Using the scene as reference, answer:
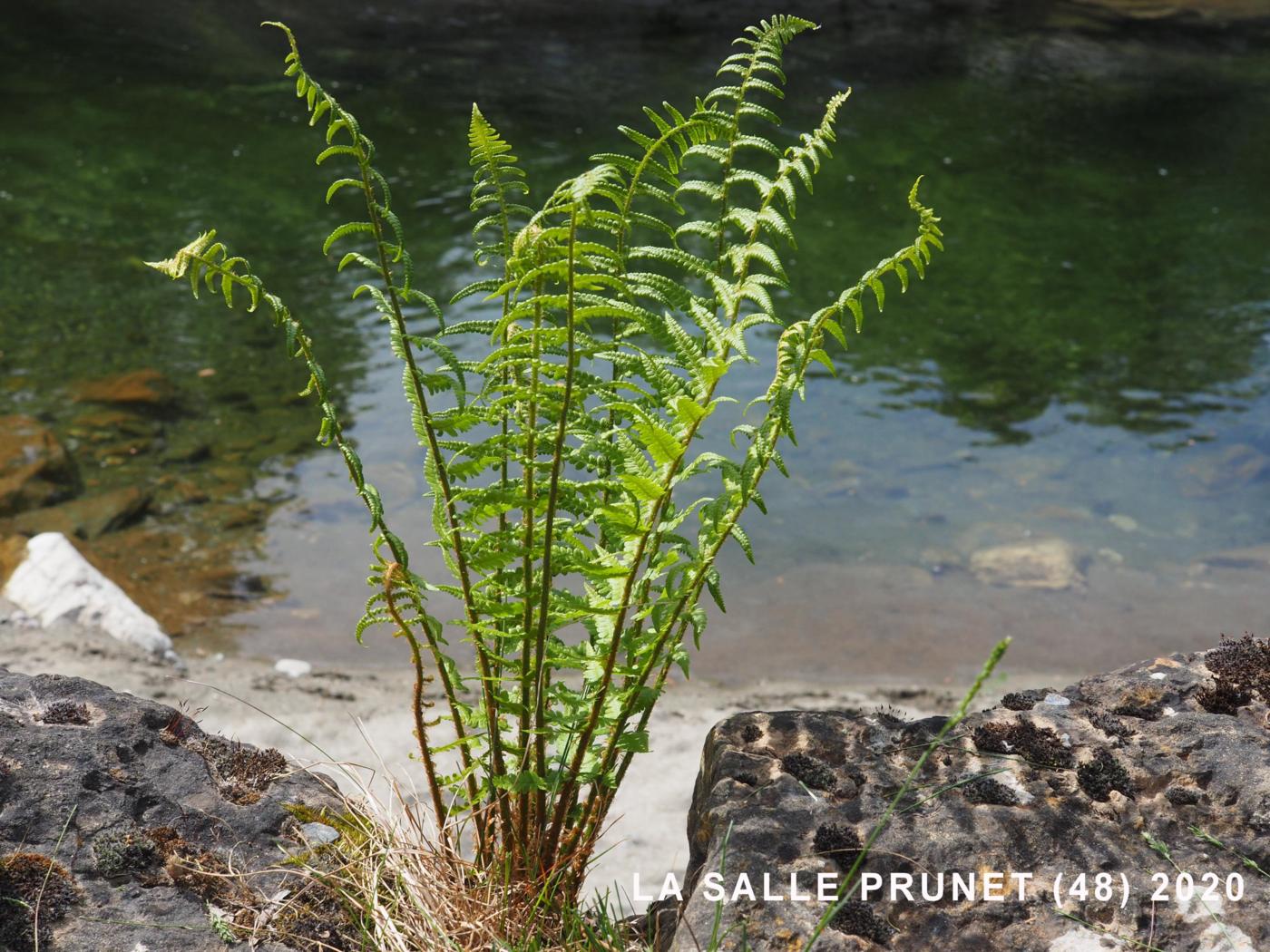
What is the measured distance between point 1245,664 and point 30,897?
10.3 feet

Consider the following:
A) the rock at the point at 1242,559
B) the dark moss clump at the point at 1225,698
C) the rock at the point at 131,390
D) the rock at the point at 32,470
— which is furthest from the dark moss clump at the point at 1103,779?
the rock at the point at 131,390

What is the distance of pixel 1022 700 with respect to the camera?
3309mm

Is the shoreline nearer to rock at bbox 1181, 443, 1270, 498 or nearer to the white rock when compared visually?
the white rock

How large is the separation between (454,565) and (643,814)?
2632 mm

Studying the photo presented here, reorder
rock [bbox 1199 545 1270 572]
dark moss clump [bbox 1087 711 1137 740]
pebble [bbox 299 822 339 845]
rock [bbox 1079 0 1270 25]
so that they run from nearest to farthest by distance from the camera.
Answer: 1. pebble [bbox 299 822 339 845]
2. dark moss clump [bbox 1087 711 1137 740]
3. rock [bbox 1199 545 1270 572]
4. rock [bbox 1079 0 1270 25]

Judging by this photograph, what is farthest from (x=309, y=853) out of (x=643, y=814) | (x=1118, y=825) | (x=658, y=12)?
(x=658, y=12)

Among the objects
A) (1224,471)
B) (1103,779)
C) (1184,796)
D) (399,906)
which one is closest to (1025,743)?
(1103,779)

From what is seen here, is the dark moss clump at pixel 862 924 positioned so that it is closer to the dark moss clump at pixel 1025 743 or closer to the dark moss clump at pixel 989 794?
the dark moss clump at pixel 989 794

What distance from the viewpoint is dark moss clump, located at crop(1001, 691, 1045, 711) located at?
129 inches

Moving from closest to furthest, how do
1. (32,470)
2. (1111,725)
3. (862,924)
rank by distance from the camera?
(862,924)
(1111,725)
(32,470)

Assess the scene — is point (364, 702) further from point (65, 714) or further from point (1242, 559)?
point (1242, 559)

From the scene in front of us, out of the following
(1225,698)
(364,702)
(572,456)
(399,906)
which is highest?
(572,456)

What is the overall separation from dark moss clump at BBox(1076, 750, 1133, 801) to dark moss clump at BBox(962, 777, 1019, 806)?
0.18 m

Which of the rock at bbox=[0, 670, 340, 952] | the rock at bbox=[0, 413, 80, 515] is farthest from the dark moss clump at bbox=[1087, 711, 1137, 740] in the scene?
the rock at bbox=[0, 413, 80, 515]
